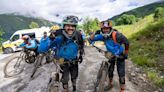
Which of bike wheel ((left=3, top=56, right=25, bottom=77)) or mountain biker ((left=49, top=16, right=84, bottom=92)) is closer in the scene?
mountain biker ((left=49, top=16, right=84, bottom=92))

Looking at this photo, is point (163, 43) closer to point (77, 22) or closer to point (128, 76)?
point (128, 76)

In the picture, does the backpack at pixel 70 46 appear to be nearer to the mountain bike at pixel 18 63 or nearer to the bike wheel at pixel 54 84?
the bike wheel at pixel 54 84

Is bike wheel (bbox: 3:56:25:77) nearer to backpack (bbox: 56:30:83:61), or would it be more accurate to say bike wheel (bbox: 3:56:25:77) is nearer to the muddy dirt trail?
the muddy dirt trail

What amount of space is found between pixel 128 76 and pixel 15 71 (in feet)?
18.5

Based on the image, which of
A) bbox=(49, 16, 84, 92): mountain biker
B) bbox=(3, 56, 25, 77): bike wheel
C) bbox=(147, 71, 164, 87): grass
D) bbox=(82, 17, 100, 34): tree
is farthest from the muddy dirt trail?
bbox=(82, 17, 100, 34): tree

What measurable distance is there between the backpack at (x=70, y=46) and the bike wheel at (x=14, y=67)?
7.36m

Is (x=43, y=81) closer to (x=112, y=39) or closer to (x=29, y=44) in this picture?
(x=112, y=39)

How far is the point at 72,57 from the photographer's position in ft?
26.5

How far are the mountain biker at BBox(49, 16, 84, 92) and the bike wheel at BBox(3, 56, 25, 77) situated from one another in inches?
284

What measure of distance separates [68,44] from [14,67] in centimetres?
804

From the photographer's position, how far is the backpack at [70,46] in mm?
7855

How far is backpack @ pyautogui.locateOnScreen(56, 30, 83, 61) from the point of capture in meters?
7.86

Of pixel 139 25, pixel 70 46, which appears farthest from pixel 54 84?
pixel 139 25

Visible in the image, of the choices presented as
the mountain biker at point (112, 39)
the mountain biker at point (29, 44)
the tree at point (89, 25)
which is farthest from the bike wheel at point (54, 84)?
the tree at point (89, 25)
